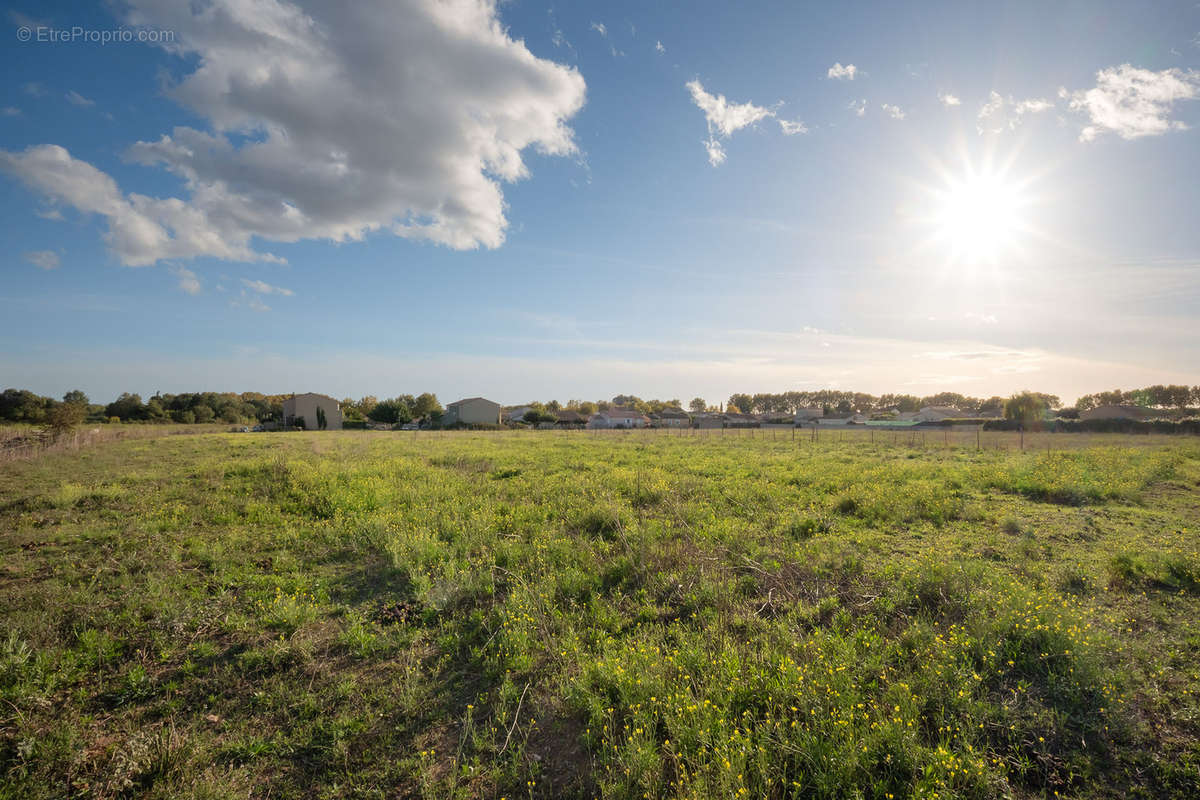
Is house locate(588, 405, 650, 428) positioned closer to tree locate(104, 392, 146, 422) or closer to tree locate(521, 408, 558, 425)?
tree locate(521, 408, 558, 425)

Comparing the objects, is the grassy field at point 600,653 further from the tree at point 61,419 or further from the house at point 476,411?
the house at point 476,411

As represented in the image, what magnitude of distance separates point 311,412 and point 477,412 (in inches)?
917

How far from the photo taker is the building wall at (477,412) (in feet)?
248

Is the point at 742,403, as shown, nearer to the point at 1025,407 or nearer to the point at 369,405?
the point at 1025,407

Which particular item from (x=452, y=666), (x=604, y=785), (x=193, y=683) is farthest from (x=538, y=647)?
(x=193, y=683)

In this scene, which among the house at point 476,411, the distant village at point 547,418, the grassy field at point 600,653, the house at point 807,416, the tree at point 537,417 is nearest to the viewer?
the grassy field at point 600,653

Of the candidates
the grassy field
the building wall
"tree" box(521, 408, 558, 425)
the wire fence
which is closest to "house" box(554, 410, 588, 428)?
"tree" box(521, 408, 558, 425)

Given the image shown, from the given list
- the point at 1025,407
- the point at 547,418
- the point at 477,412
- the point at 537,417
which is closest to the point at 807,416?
the point at 1025,407

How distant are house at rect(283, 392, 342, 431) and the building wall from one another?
17.1 m

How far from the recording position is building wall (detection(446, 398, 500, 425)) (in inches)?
2975

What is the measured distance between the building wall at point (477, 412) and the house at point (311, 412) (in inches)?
671

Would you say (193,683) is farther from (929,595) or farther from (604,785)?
(929,595)

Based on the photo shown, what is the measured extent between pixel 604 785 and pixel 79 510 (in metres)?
14.4

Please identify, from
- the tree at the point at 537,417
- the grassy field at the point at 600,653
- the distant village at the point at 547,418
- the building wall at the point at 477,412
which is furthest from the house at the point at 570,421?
the grassy field at the point at 600,653
